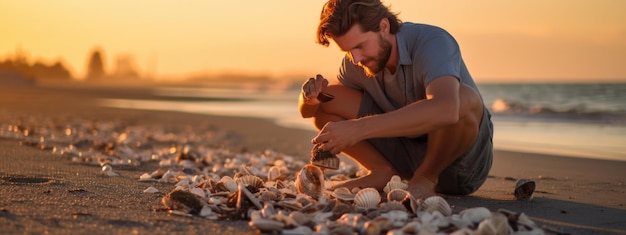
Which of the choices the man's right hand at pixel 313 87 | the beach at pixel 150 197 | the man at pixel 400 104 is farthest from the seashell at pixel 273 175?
the man's right hand at pixel 313 87

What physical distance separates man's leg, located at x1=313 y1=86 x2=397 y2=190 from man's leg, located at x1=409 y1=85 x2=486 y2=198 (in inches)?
13.0

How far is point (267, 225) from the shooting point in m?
3.28

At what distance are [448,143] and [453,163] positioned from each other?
23 cm

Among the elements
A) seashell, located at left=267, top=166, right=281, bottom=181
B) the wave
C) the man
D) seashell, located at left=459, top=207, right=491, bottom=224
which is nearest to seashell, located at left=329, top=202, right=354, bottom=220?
the man

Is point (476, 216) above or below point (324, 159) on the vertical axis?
below

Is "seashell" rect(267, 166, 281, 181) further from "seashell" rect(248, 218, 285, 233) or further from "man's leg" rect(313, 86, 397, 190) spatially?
"seashell" rect(248, 218, 285, 233)

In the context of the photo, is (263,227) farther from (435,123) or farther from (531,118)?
(531,118)

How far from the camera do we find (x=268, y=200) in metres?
3.89

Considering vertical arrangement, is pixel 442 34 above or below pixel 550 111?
above

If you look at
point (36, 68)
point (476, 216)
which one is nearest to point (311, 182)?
point (476, 216)

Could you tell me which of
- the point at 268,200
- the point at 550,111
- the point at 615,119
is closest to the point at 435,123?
the point at 268,200

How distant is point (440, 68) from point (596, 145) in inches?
215

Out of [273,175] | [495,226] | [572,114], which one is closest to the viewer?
[495,226]

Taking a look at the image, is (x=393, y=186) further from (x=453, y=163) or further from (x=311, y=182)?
(x=311, y=182)
